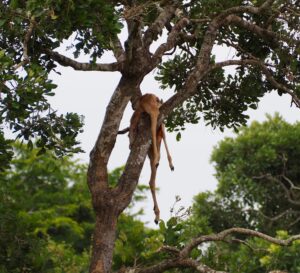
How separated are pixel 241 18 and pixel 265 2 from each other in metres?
0.44

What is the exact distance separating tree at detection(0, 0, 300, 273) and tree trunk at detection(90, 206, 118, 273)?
1cm

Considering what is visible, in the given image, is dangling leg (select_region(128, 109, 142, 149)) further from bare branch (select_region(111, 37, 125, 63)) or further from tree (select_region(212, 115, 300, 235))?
tree (select_region(212, 115, 300, 235))

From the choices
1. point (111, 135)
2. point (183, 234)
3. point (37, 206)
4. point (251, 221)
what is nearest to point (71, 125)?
point (111, 135)

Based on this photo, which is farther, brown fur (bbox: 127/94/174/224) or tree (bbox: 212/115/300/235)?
tree (bbox: 212/115/300/235)

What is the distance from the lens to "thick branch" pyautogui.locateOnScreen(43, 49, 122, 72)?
818 centimetres

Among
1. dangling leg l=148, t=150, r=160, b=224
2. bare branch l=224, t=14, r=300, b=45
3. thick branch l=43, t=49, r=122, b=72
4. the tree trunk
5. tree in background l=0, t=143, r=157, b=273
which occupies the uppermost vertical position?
tree in background l=0, t=143, r=157, b=273

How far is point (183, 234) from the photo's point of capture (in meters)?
8.95

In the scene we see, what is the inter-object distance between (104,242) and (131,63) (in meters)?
1.97

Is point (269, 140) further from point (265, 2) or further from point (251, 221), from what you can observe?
point (265, 2)

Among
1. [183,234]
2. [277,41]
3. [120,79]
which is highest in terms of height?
[277,41]

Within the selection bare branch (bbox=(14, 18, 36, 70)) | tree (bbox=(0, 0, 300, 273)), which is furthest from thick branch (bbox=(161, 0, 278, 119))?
bare branch (bbox=(14, 18, 36, 70))

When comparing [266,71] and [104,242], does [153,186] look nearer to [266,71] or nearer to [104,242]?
[104,242]

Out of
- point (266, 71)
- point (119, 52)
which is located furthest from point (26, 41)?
point (266, 71)

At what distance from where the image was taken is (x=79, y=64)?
8156 millimetres
